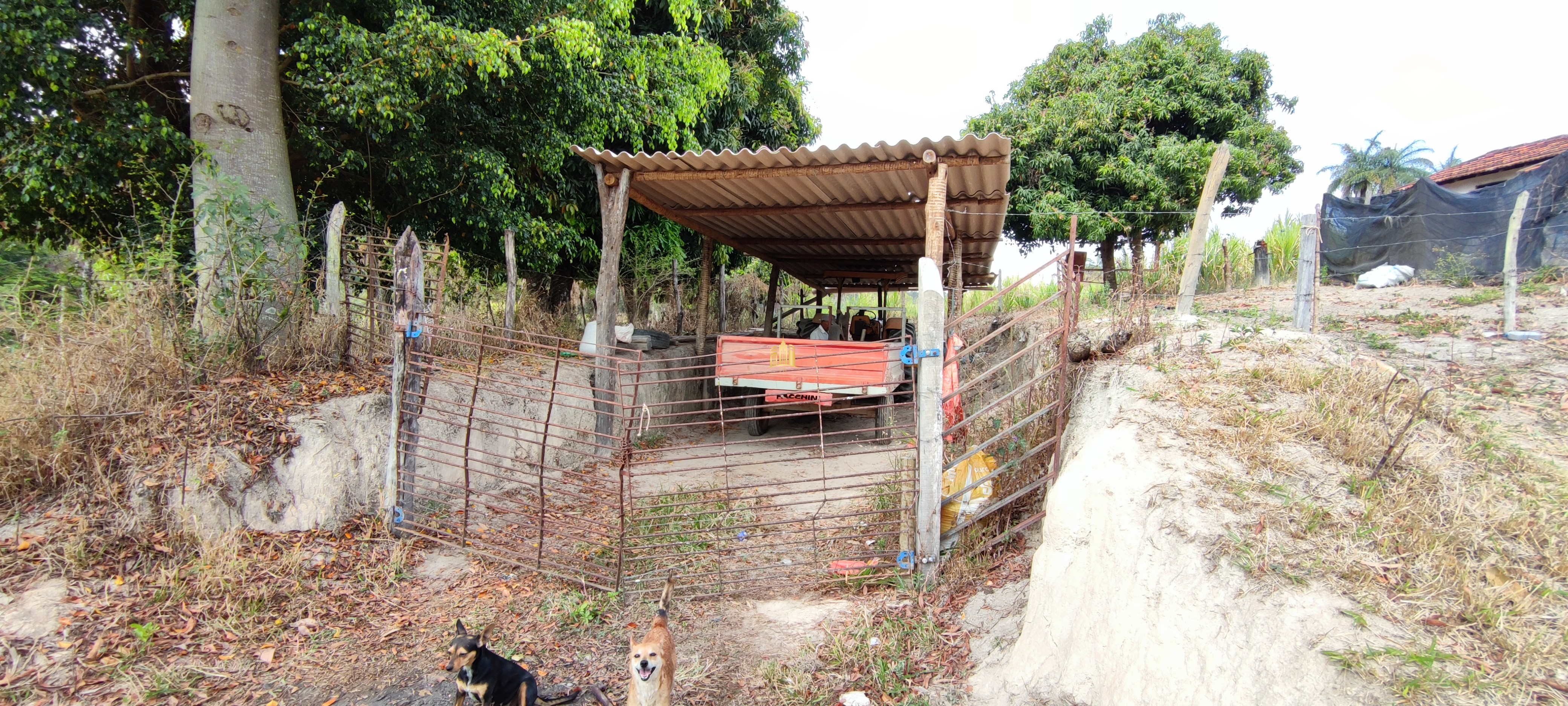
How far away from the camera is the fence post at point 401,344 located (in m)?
4.69

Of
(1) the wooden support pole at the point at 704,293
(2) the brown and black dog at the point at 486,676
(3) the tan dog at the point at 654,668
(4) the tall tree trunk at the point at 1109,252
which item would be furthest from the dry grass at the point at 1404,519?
(4) the tall tree trunk at the point at 1109,252

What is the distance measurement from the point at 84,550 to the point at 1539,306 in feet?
39.9

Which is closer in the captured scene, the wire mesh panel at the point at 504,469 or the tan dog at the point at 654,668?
the tan dog at the point at 654,668

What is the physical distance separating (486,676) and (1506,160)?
2241 cm

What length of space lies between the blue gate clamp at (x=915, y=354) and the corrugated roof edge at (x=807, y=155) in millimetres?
1992

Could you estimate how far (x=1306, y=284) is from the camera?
558 centimetres

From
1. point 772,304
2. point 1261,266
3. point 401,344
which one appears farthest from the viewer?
point 1261,266

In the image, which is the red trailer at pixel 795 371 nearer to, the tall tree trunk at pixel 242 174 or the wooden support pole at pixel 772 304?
the wooden support pole at pixel 772 304

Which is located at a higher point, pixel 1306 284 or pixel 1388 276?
pixel 1388 276

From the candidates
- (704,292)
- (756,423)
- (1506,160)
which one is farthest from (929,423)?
(1506,160)

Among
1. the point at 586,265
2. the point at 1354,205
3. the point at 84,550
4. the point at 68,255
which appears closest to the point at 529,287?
the point at 586,265

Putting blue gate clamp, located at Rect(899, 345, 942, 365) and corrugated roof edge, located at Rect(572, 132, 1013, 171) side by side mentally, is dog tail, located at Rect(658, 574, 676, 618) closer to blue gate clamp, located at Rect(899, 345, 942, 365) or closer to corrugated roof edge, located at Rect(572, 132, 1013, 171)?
blue gate clamp, located at Rect(899, 345, 942, 365)

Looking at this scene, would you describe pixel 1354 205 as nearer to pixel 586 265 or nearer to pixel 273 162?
pixel 586 265

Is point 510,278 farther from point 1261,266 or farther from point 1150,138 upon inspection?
point 1150,138
